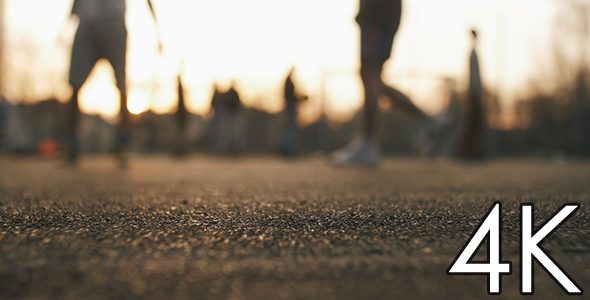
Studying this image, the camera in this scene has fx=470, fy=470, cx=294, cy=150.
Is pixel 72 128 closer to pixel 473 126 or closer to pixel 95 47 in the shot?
pixel 95 47

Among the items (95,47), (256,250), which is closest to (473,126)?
(95,47)

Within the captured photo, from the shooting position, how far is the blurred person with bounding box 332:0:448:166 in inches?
134

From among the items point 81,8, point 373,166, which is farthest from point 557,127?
point 81,8

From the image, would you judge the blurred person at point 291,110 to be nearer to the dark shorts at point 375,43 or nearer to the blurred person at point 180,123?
the blurred person at point 180,123

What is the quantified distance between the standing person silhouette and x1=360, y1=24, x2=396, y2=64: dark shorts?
1.48 m

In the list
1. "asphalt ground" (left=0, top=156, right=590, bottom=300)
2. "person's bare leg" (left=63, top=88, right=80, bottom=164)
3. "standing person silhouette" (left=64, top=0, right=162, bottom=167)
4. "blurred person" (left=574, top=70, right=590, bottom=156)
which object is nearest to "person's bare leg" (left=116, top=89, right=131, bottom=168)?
"standing person silhouette" (left=64, top=0, right=162, bottom=167)

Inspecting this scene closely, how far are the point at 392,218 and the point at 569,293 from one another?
1.58 feet

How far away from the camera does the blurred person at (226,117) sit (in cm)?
841

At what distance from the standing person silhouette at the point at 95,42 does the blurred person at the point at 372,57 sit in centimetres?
149

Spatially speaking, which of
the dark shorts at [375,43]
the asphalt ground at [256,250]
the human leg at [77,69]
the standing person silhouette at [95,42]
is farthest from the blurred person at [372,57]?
the asphalt ground at [256,250]

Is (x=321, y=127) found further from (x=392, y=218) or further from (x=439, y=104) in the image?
(x=392, y=218)

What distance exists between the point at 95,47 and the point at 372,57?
6.77ft

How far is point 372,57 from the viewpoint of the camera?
11.5 ft

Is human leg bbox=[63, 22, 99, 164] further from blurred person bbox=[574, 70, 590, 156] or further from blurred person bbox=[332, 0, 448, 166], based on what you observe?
blurred person bbox=[574, 70, 590, 156]
